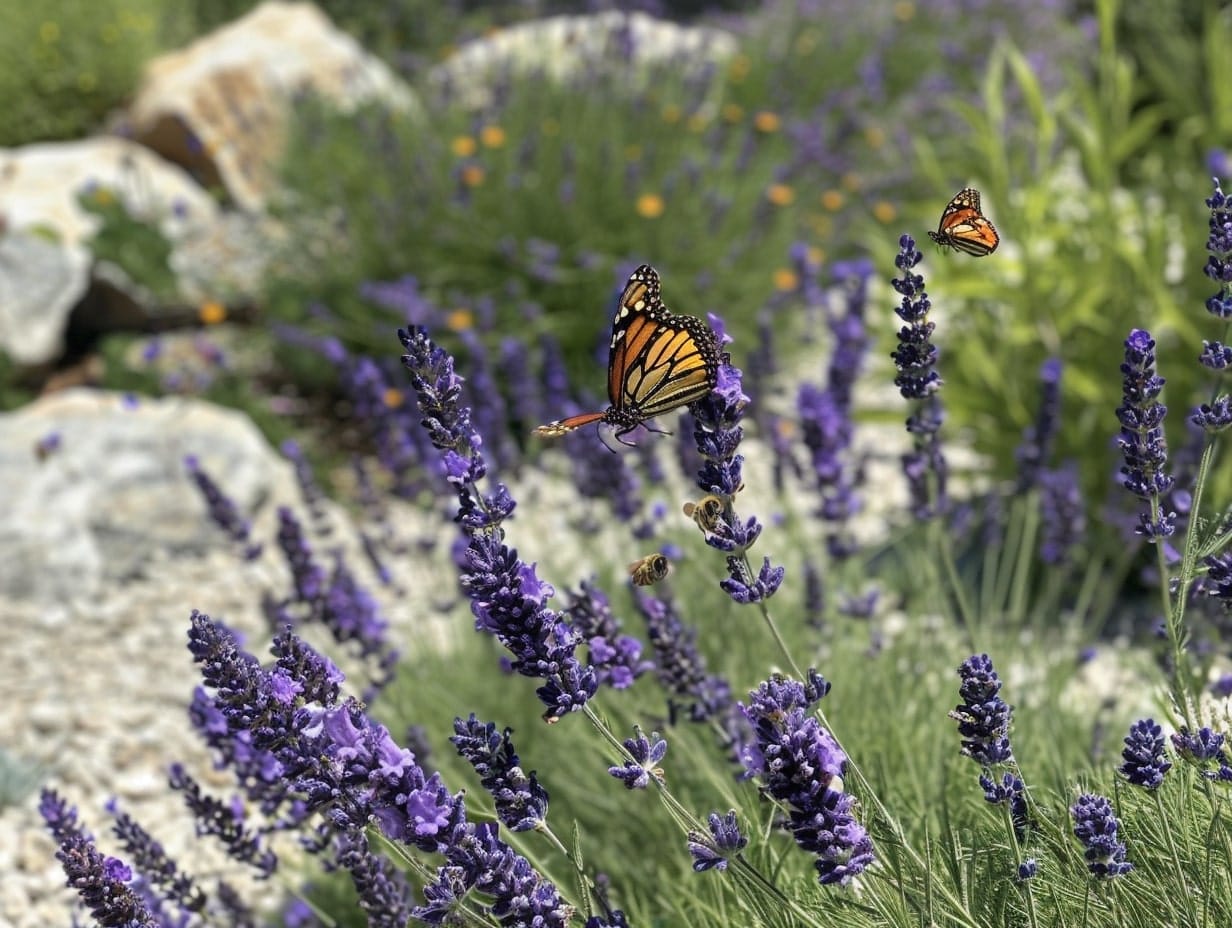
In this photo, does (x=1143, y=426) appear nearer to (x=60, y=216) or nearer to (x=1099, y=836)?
(x=1099, y=836)

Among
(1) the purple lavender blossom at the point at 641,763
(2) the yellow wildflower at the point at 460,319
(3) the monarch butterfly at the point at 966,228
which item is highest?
(3) the monarch butterfly at the point at 966,228

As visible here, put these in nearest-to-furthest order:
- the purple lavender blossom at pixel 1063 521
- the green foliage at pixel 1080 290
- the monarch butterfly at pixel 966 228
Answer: the monarch butterfly at pixel 966 228, the purple lavender blossom at pixel 1063 521, the green foliage at pixel 1080 290

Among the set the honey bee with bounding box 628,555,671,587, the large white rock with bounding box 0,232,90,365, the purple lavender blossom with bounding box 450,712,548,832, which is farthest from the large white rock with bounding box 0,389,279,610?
the purple lavender blossom with bounding box 450,712,548,832

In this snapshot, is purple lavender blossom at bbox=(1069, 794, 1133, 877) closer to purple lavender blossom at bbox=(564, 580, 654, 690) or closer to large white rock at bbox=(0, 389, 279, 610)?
purple lavender blossom at bbox=(564, 580, 654, 690)

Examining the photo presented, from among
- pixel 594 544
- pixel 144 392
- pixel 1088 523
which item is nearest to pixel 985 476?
pixel 1088 523

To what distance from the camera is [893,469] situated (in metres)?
5.53

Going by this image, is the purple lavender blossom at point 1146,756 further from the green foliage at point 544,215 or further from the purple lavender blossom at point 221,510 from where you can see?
the green foliage at point 544,215

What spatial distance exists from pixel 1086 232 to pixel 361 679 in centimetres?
303

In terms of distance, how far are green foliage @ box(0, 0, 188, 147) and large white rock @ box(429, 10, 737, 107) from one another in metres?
2.98

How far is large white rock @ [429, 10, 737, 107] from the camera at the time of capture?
7445mm

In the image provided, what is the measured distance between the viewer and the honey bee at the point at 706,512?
160 centimetres

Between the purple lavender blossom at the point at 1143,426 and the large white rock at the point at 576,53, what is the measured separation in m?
5.94

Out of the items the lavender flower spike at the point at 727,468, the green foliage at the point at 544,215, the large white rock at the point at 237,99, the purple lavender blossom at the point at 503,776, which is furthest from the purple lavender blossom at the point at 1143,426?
the large white rock at the point at 237,99

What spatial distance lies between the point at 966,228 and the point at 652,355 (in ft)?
1.65
